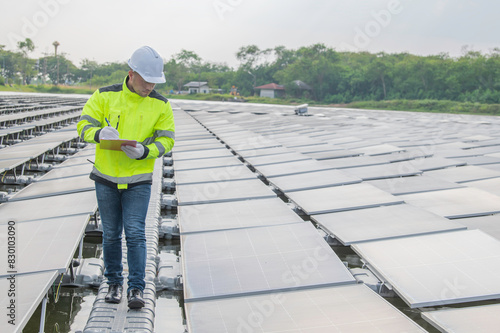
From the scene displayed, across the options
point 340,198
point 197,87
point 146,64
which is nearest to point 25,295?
point 146,64

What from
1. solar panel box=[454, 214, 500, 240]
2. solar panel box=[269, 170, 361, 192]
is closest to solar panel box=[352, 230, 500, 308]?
solar panel box=[454, 214, 500, 240]

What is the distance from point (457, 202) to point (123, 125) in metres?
4.99

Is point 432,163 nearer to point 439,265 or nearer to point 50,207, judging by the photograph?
point 439,265

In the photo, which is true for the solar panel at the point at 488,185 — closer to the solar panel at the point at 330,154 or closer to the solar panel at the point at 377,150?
the solar panel at the point at 330,154

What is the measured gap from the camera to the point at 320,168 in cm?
888

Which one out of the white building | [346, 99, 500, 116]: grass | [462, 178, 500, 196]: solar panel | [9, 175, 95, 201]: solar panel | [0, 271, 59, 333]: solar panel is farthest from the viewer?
the white building

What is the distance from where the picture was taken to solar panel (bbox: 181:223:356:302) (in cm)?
370

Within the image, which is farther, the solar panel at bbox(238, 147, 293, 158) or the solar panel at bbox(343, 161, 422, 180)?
the solar panel at bbox(238, 147, 293, 158)

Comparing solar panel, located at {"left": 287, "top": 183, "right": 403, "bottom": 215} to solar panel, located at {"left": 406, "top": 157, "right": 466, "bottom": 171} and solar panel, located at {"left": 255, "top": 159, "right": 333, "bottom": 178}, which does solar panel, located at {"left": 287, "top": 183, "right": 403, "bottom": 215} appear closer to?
solar panel, located at {"left": 255, "top": 159, "right": 333, "bottom": 178}

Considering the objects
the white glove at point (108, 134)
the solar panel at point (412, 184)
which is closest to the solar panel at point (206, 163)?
the solar panel at point (412, 184)

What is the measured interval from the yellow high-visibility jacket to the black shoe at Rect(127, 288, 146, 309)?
81cm

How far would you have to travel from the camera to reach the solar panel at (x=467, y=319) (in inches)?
116

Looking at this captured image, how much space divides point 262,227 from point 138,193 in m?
2.08

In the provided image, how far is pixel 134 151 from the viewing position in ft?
10.2
